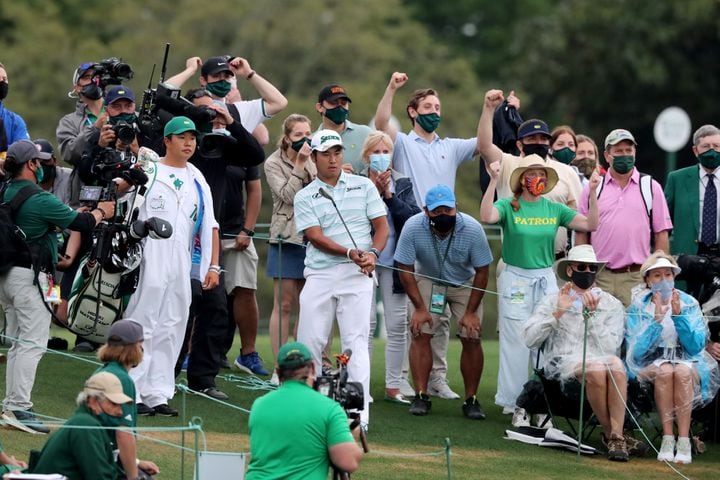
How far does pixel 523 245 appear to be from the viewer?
505 inches

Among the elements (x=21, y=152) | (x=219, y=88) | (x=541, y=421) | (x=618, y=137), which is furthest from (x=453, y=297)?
(x=21, y=152)

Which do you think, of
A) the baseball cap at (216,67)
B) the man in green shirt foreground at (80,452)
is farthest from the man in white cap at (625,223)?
the man in green shirt foreground at (80,452)

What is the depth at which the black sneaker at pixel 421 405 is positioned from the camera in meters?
13.0

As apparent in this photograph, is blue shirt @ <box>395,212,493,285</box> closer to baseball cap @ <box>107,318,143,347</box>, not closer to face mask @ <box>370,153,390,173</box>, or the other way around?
face mask @ <box>370,153,390,173</box>

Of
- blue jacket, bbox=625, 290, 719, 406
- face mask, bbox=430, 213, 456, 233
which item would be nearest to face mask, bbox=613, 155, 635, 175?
blue jacket, bbox=625, 290, 719, 406

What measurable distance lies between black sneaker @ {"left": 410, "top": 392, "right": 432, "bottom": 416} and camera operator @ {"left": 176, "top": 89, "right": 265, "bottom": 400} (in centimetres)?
152

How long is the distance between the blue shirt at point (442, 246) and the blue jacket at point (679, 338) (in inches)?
53.5

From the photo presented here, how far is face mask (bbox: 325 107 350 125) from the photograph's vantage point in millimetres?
13477

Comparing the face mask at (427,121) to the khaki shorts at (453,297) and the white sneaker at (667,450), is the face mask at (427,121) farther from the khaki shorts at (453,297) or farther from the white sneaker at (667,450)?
the white sneaker at (667,450)

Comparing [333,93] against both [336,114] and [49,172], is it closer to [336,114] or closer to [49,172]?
[336,114]

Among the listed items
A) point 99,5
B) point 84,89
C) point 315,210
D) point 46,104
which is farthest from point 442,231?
point 99,5

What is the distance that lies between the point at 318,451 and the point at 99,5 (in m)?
36.0

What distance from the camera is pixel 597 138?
129 feet

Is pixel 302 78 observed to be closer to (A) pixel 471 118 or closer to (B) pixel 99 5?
(A) pixel 471 118
